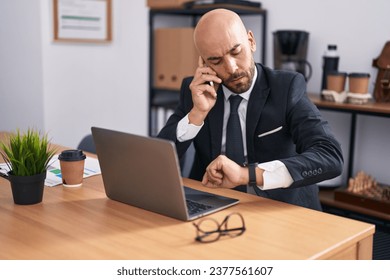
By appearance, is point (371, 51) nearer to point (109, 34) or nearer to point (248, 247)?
point (109, 34)

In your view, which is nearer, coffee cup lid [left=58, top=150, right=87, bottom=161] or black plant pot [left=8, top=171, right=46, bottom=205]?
black plant pot [left=8, top=171, right=46, bottom=205]

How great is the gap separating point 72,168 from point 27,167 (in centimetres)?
18

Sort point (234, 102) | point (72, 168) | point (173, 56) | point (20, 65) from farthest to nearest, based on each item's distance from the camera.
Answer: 1. point (173, 56)
2. point (20, 65)
3. point (234, 102)
4. point (72, 168)

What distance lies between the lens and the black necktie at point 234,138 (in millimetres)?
1809

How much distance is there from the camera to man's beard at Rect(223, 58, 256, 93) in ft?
5.74

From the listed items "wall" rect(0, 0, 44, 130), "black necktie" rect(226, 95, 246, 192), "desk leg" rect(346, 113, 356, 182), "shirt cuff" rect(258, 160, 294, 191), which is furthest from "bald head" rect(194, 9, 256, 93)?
"wall" rect(0, 0, 44, 130)

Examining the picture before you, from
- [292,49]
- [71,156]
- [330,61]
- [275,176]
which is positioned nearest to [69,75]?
[292,49]

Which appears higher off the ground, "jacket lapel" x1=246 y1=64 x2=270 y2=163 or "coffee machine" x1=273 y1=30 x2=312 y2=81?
"coffee machine" x1=273 y1=30 x2=312 y2=81

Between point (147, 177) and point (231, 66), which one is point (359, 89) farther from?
point (147, 177)

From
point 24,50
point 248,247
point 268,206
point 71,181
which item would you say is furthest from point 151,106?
point 248,247

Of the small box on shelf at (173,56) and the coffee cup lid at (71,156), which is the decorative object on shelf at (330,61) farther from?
the coffee cup lid at (71,156)

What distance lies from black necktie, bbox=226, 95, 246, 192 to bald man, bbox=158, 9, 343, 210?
0.02m

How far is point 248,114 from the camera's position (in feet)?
5.94

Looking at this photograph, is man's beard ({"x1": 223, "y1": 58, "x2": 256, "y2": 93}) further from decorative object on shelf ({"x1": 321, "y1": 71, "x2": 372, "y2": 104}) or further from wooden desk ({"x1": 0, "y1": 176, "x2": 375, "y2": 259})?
decorative object on shelf ({"x1": 321, "y1": 71, "x2": 372, "y2": 104})
